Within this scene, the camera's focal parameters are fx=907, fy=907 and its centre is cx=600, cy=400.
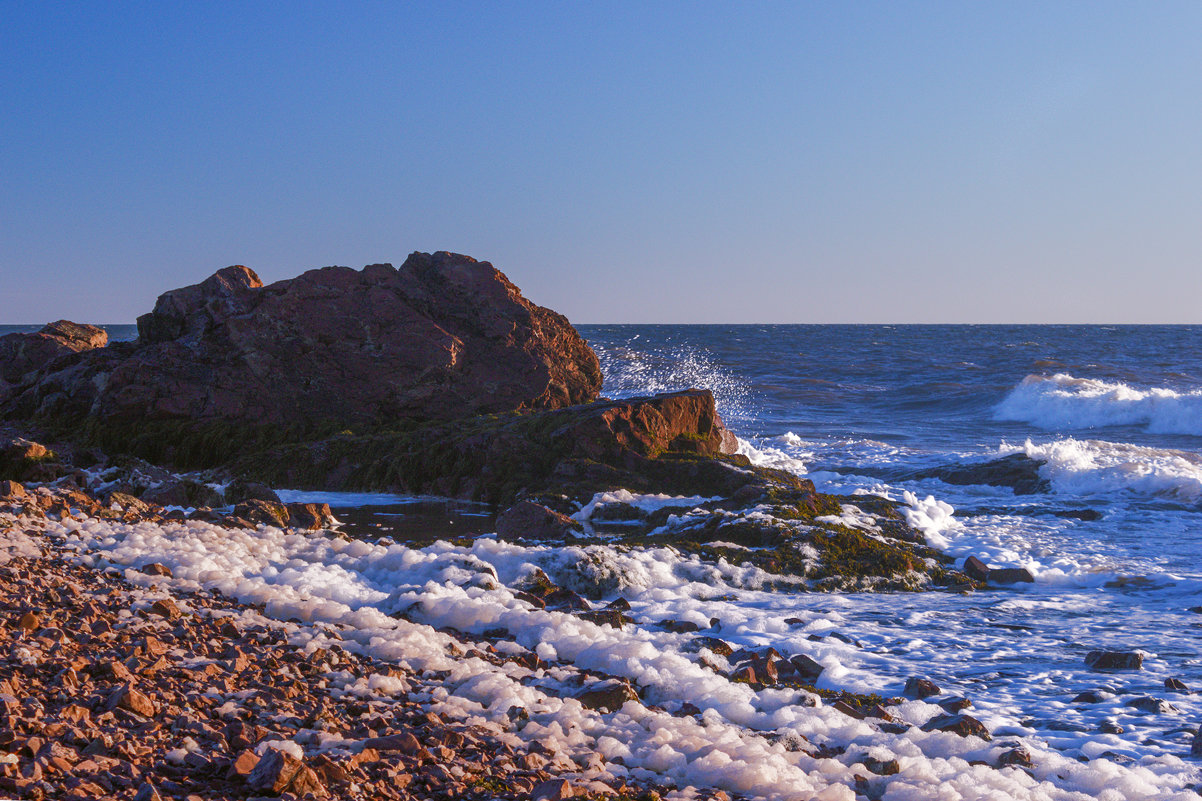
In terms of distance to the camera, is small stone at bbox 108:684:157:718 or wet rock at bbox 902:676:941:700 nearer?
small stone at bbox 108:684:157:718

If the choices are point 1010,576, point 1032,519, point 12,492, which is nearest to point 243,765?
point 12,492

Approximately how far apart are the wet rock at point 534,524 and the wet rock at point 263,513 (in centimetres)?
195

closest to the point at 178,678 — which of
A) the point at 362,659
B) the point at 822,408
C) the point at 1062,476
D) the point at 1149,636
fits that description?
the point at 362,659

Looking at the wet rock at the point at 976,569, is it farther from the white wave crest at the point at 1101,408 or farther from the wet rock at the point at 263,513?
the white wave crest at the point at 1101,408

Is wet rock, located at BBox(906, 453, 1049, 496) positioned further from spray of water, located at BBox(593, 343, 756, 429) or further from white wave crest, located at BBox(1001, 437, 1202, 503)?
spray of water, located at BBox(593, 343, 756, 429)

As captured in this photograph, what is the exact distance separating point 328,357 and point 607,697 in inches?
385

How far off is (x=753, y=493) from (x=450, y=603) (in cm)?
464

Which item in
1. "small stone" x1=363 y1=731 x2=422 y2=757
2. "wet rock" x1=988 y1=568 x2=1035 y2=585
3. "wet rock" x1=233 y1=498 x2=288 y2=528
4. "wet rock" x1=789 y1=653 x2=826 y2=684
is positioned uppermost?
"small stone" x1=363 y1=731 x2=422 y2=757

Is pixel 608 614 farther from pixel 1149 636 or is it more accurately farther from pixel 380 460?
pixel 380 460

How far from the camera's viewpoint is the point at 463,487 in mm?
10531

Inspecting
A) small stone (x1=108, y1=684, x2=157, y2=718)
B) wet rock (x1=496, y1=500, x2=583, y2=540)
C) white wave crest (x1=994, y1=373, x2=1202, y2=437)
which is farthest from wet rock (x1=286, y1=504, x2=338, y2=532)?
white wave crest (x1=994, y1=373, x2=1202, y2=437)

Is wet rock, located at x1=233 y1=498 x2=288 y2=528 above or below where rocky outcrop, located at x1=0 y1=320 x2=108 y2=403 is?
below

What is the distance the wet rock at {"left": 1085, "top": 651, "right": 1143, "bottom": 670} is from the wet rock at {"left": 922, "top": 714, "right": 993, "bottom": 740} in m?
1.62

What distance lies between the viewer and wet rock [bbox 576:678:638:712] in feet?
13.3
